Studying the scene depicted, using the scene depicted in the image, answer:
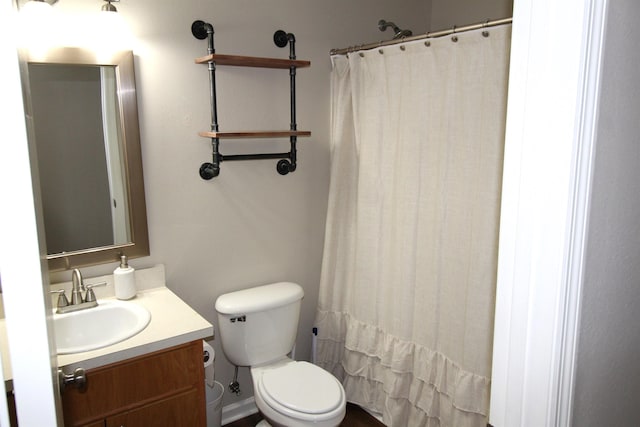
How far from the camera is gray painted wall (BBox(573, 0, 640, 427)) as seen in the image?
808mm

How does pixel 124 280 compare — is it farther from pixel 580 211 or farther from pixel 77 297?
pixel 580 211

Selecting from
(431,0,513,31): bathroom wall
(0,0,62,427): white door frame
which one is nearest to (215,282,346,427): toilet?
(0,0,62,427): white door frame

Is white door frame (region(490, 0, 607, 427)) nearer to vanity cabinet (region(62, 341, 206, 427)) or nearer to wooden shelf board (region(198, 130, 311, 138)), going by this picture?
vanity cabinet (region(62, 341, 206, 427))

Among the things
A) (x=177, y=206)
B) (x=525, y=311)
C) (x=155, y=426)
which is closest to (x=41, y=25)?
(x=177, y=206)

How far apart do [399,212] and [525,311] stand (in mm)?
1556

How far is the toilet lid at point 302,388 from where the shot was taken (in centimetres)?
207

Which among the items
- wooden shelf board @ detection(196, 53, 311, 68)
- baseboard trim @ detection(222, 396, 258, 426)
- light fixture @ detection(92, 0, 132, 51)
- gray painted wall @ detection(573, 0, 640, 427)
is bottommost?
baseboard trim @ detection(222, 396, 258, 426)

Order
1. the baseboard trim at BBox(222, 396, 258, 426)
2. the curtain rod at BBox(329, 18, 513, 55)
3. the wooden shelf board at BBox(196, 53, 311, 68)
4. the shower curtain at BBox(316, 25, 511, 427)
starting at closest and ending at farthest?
the curtain rod at BBox(329, 18, 513, 55), the shower curtain at BBox(316, 25, 511, 427), the wooden shelf board at BBox(196, 53, 311, 68), the baseboard trim at BBox(222, 396, 258, 426)

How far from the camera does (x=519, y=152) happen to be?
0.82 meters

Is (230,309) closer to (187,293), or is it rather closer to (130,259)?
(187,293)

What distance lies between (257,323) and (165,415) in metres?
0.65

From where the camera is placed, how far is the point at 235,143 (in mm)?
2422

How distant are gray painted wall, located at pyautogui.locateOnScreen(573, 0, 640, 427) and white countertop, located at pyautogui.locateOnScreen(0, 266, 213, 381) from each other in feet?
4.36

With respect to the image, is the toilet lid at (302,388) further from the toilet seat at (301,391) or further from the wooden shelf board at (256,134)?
the wooden shelf board at (256,134)
